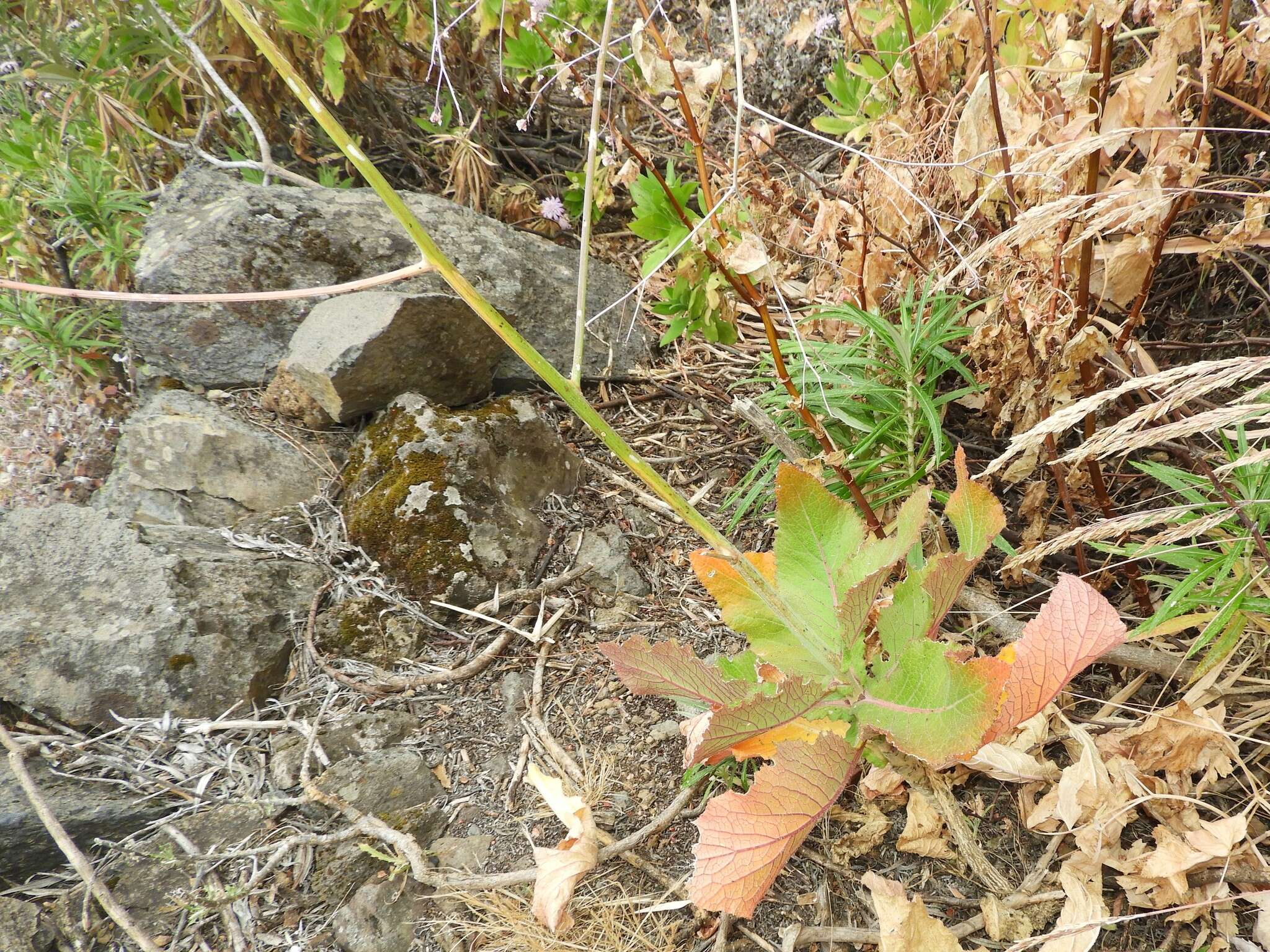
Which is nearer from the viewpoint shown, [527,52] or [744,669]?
[744,669]

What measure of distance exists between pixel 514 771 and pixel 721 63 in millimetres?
1579

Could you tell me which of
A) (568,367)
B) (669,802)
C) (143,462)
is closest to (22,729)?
(143,462)

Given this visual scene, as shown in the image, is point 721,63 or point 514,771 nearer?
point 721,63

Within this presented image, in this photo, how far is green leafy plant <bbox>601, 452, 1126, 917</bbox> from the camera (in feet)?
4.09

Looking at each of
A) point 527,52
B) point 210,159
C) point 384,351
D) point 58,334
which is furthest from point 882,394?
point 58,334

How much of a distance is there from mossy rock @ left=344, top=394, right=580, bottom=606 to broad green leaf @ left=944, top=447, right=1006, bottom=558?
3.86 ft

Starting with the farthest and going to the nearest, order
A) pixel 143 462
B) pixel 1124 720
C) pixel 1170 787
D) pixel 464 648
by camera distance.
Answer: pixel 143 462, pixel 464 648, pixel 1124 720, pixel 1170 787

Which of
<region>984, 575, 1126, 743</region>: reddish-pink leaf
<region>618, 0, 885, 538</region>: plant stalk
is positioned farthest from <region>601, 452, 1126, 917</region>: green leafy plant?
<region>618, 0, 885, 538</region>: plant stalk

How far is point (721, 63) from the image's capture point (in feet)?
4.93

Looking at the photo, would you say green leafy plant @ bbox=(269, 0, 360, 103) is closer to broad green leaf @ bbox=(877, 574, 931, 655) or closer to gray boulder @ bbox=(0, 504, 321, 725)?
gray boulder @ bbox=(0, 504, 321, 725)

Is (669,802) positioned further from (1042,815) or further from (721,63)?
(721,63)

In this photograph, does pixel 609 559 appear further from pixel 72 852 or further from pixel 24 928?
pixel 24 928

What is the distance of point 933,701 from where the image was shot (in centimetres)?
129

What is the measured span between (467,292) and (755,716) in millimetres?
856
